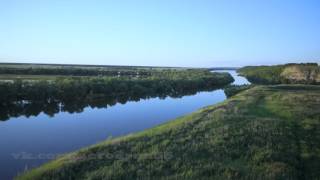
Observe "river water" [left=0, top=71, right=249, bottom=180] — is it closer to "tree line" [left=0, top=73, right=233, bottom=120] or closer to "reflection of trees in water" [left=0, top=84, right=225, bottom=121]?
"reflection of trees in water" [left=0, top=84, right=225, bottom=121]

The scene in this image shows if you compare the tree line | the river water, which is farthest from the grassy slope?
the tree line

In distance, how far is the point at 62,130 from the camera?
102ft

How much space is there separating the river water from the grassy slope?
4.15 m

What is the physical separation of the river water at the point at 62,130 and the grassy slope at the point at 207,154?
13.6 feet

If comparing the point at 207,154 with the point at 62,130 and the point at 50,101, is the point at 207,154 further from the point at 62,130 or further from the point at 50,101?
the point at 50,101

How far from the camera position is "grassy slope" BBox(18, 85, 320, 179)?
14.8 meters

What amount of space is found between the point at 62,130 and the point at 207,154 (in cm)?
1728

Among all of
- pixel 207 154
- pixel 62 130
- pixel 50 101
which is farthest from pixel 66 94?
pixel 207 154

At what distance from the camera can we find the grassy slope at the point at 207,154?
48.6ft

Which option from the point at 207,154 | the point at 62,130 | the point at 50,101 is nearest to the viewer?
the point at 207,154

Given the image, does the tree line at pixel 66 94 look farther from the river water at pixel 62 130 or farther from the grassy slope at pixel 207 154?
the grassy slope at pixel 207 154

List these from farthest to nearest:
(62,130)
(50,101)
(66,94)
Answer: (66,94) → (50,101) → (62,130)

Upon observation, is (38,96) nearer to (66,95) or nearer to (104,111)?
(66,95)

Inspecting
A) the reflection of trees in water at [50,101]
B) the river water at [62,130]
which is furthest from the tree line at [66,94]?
the river water at [62,130]
